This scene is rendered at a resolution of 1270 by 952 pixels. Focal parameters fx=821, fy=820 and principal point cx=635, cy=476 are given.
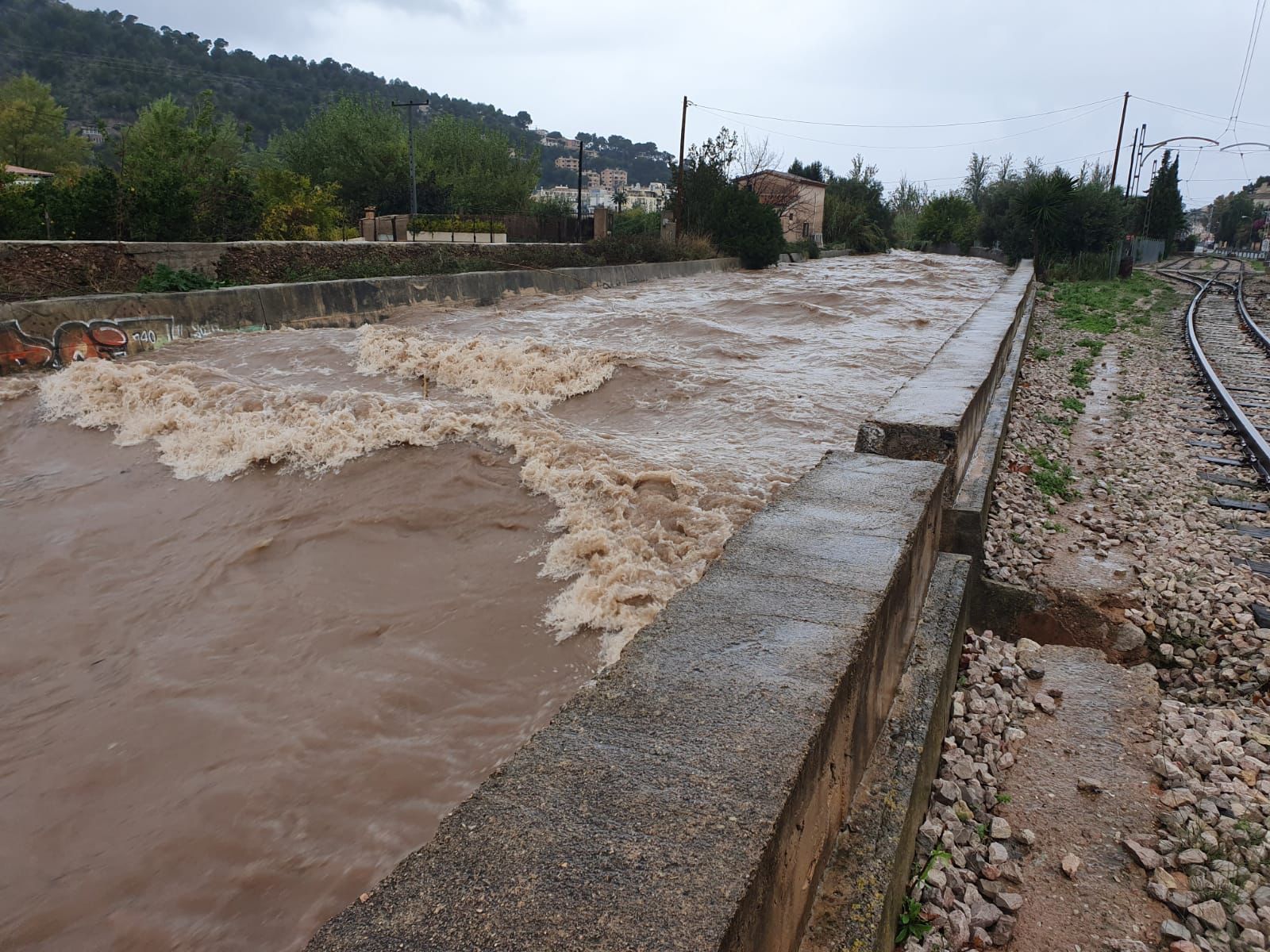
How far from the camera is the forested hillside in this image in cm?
7694

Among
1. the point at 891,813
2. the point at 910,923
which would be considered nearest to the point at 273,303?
the point at 891,813

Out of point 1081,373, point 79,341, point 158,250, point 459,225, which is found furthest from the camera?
point 459,225

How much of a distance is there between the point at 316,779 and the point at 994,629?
350 cm

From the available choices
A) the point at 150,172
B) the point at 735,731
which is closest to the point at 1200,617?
the point at 735,731

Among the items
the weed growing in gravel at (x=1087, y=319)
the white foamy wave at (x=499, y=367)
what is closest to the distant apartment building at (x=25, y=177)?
the white foamy wave at (x=499, y=367)

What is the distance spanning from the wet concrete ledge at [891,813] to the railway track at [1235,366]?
487 centimetres

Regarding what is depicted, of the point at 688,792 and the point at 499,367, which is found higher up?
the point at 688,792

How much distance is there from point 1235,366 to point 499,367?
10425 mm

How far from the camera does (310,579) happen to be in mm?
5125

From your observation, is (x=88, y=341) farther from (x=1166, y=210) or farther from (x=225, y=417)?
(x=1166, y=210)

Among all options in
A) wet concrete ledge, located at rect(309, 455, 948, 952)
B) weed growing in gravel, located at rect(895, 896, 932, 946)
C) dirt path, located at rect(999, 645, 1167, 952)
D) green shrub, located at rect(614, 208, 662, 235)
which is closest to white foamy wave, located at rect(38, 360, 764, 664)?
wet concrete ledge, located at rect(309, 455, 948, 952)

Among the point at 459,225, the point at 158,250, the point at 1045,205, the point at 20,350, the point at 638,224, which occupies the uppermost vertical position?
the point at 1045,205

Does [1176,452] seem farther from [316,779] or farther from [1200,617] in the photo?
[316,779]

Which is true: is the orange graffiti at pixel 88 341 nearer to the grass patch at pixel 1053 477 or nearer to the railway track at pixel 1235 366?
the grass patch at pixel 1053 477
